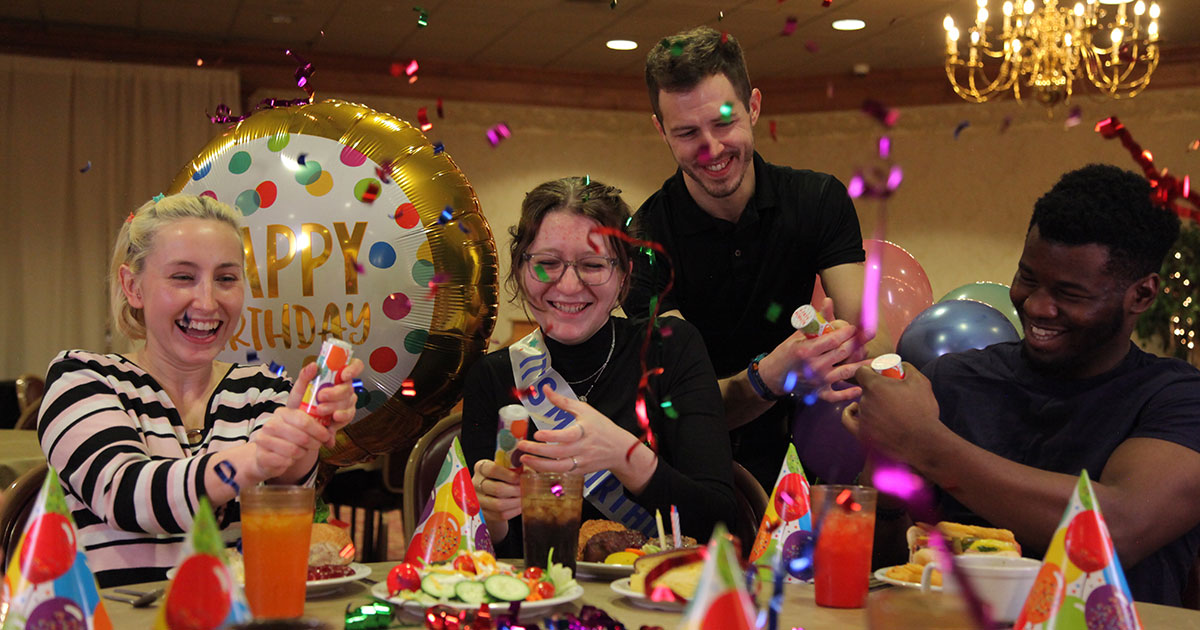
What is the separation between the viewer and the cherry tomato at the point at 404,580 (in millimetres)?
1290

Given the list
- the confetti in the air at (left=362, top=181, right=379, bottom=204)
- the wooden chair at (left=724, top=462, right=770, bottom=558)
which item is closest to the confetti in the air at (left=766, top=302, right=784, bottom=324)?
the wooden chair at (left=724, top=462, right=770, bottom=558)

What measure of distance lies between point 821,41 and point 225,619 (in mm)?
6672

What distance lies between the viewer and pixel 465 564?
1354 mm

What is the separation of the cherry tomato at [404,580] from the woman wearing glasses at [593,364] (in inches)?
23.8

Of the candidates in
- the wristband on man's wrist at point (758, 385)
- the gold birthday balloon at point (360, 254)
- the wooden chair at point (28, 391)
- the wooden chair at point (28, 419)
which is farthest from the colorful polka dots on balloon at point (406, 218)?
the wooden chair at point (28, 391)

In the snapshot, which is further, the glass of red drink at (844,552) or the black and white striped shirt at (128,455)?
the black and white striped shirt at (128,455)

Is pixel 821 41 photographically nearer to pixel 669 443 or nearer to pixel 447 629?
pixel 669 443

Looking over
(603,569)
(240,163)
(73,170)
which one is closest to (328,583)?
(603,569)

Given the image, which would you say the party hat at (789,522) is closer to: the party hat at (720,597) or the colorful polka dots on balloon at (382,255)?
the party hat at (720,597)

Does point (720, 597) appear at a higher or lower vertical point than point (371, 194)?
lower

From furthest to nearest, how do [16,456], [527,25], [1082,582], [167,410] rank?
1. [527,25]
2. [16,456]
3. [167,410]
4. [1082,582]

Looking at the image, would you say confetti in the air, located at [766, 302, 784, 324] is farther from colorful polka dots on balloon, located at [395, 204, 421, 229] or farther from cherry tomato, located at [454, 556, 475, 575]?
cherry tomato, located at [454, 556, 475, 575]

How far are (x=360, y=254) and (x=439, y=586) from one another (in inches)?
50.3

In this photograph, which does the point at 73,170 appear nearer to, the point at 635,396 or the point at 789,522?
the point at 635,396
